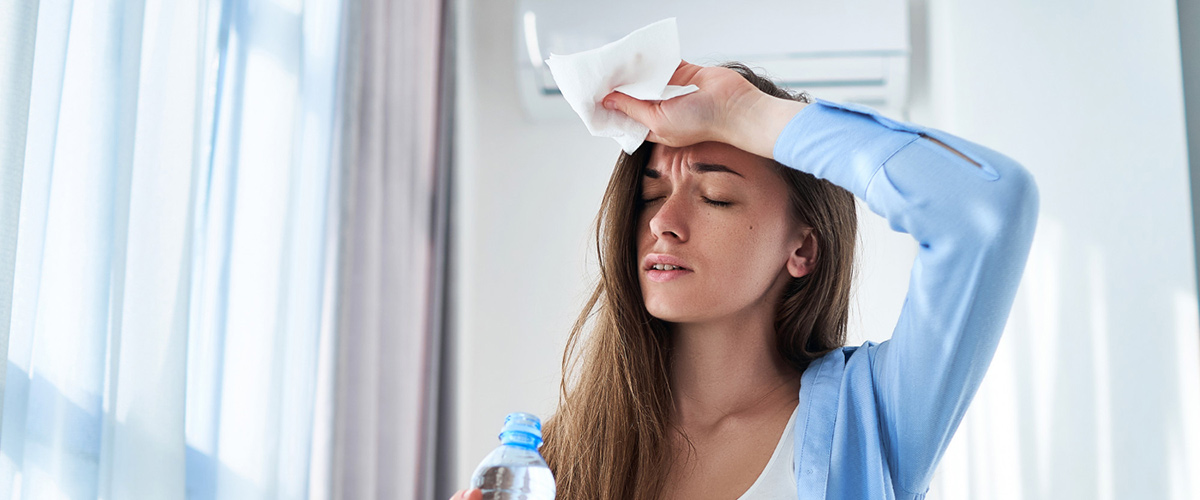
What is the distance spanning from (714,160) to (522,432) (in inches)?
20.1

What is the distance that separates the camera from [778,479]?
1.04m

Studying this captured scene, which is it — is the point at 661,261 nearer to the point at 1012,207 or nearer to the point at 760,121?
the point at 760,121

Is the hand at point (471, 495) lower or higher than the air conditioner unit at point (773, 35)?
lower

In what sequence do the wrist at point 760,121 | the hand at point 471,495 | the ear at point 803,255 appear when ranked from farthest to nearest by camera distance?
the ear at point 803,255
the wrist at point 760,121
the hand at point 471,495

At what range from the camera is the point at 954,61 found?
239cm

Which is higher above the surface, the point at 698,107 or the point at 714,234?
the point at 698,107

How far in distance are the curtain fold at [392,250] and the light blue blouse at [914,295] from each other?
1.21 m

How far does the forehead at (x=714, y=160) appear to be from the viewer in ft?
3.89

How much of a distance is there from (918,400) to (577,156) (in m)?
1.93

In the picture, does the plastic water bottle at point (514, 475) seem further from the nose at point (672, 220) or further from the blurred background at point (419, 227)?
the blurred background at point (419, 227)

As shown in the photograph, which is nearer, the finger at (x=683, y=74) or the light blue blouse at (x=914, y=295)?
the light blue blouse at (x=914, y=295)

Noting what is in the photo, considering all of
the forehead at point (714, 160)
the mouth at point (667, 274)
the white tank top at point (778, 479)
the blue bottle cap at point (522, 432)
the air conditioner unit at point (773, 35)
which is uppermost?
the air conditioner unit at point (773, 35)

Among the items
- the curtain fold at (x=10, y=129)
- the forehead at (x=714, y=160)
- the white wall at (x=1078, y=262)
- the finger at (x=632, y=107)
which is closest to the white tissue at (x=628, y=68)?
the finger at (x=632, y=107)

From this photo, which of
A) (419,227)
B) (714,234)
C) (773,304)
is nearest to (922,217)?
(714,234)
